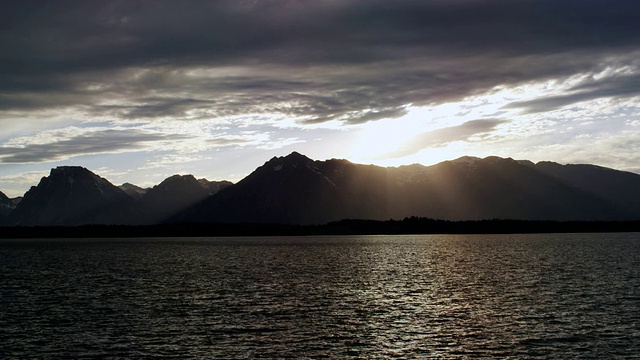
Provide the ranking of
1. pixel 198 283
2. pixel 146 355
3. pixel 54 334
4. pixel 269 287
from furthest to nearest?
pixel 198 283 → pixel 269 287 → pixel 54 334 → pixel 146 355

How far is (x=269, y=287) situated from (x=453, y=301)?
31.0 metres

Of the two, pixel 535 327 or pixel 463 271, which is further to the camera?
pixel 463 271

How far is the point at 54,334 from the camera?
5609cm

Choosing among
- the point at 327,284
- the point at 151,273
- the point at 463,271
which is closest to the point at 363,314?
the point at 327,284

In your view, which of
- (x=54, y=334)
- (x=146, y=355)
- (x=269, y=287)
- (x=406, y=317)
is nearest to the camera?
(x=146, y=355)

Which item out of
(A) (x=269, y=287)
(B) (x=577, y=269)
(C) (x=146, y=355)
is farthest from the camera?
(B) (x=577, y=269)

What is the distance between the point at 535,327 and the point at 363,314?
19033 millimetres

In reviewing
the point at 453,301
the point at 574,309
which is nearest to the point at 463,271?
the point at 453,301

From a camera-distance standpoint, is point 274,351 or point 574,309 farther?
point 574,309

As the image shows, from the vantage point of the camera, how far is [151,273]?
124 meters

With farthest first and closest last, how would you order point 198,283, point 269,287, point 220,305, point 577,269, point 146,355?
point 577,269 → point 198,283 → point 269,287 → point 220,305 → point 146,355

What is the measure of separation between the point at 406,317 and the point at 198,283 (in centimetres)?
4740

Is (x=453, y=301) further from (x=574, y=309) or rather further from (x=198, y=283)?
(x=198, y=283)

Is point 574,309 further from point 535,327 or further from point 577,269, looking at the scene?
point 577,269
